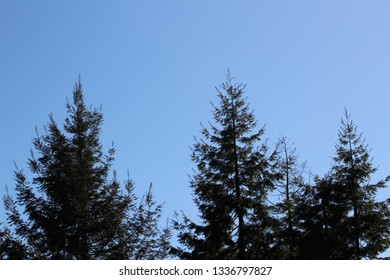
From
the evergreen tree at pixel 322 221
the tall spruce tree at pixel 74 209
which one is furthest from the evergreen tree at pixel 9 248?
the evergreen tree at pixel 322 221

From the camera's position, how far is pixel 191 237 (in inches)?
897

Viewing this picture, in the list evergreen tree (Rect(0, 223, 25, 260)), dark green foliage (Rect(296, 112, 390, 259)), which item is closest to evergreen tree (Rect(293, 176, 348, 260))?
dark green foliage (Rect(296, 112, 390, 259))

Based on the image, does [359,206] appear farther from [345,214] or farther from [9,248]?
[9,248]

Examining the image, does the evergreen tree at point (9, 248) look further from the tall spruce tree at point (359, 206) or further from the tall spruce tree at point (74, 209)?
the tall spruce tree at point (359, 206)

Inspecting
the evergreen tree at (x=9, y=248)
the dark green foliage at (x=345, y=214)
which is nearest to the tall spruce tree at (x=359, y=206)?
the dark green foliage at (x=345, y=214)

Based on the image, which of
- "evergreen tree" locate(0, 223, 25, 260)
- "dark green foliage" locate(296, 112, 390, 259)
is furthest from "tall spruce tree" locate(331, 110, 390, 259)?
"evergreen tree" locate(0, 223, 25, 260)

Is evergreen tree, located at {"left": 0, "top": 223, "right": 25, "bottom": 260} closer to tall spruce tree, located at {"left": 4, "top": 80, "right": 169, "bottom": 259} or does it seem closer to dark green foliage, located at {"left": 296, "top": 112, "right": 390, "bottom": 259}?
tall spruce tree, located at {"left": 4, "top": 80, "right": 169, "bottom": 259}

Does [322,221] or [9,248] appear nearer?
[9,248]

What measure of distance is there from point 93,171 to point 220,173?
5720 millimetres

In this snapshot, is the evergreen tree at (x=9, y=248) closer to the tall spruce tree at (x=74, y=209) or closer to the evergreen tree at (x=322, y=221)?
Answer: the tall spruce tree at (x=74, y=209)

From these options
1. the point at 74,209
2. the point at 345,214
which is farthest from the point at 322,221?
the point at 74,209

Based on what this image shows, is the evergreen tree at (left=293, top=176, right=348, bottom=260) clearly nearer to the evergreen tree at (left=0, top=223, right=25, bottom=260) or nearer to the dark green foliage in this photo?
the dark green foliage

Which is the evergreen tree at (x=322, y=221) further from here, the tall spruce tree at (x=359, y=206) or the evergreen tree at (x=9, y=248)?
the evergreen tree at (x=9, y=248)
